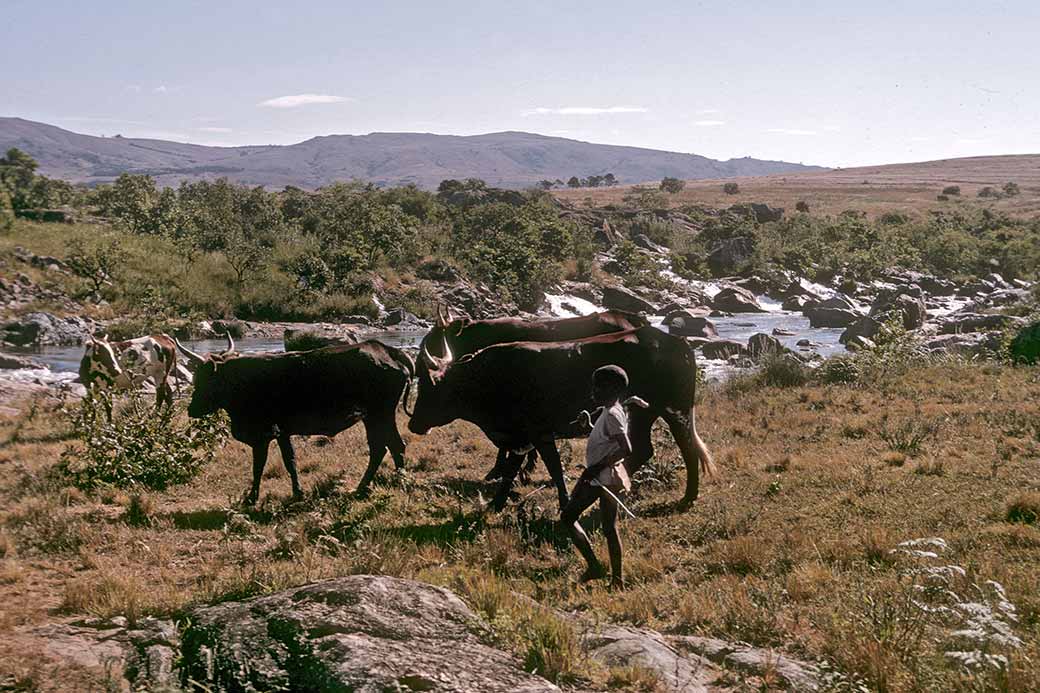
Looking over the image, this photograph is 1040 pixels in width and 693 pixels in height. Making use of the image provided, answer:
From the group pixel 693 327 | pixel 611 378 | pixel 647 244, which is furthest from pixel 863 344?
pixel 647 244

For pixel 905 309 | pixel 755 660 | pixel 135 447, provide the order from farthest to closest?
pixel 905 309 < pixel 135 447 < pixel 755 660

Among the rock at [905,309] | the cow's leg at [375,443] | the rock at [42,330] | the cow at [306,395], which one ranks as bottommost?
the rock at [42,330]

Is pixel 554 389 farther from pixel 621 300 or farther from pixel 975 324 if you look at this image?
pixel 621 300

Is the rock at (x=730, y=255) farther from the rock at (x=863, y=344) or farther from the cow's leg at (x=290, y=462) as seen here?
the cow's leg at (x=290, y=462)

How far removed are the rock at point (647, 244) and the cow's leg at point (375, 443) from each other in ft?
188

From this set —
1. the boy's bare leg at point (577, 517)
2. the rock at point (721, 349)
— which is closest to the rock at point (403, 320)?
the rock at point (721, 349)

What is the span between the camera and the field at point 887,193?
10736 cm

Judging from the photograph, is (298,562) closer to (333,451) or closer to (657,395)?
(657,395)

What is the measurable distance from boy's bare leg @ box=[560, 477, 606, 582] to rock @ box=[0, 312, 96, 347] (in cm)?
3170

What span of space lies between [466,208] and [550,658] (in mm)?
65309

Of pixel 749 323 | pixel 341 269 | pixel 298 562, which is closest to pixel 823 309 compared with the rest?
pixel 749 323

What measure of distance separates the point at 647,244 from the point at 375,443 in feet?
195

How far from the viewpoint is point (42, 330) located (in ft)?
113

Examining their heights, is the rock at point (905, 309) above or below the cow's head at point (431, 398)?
below
